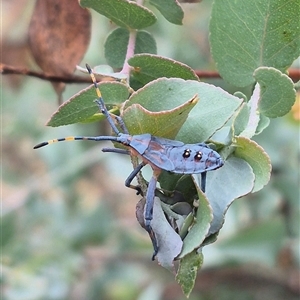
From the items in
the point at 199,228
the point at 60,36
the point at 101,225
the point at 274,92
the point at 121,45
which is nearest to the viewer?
the point at 199,228

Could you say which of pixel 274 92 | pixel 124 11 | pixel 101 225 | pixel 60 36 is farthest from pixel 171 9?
pixel 101 225

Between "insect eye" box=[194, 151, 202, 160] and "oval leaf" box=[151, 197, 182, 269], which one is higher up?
"insect eye" box=[194, 151, 202, 160]

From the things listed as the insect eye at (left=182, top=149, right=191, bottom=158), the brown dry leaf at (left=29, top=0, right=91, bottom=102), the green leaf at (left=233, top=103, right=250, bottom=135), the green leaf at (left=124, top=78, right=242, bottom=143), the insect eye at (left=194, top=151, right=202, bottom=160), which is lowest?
the brown dry leaf at (left=29, top=0, right=91, bottom=102)

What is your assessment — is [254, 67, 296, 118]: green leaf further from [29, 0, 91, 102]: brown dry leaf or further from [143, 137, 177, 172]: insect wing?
[29, 0, 91, 102]: brown dry leaf

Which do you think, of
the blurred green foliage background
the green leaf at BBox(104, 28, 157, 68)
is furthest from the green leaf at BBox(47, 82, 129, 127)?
the blurred green foliage background

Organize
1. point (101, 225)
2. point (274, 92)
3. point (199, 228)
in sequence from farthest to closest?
1. point (101, 225)
2. point (274, 92)
3. point (199, 228)

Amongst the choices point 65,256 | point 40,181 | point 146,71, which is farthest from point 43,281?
point 146,71

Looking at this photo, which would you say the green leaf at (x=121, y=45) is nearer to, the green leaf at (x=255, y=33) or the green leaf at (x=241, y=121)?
the green leaf at (x=255, y=33)

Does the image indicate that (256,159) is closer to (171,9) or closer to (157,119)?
(157,119)
